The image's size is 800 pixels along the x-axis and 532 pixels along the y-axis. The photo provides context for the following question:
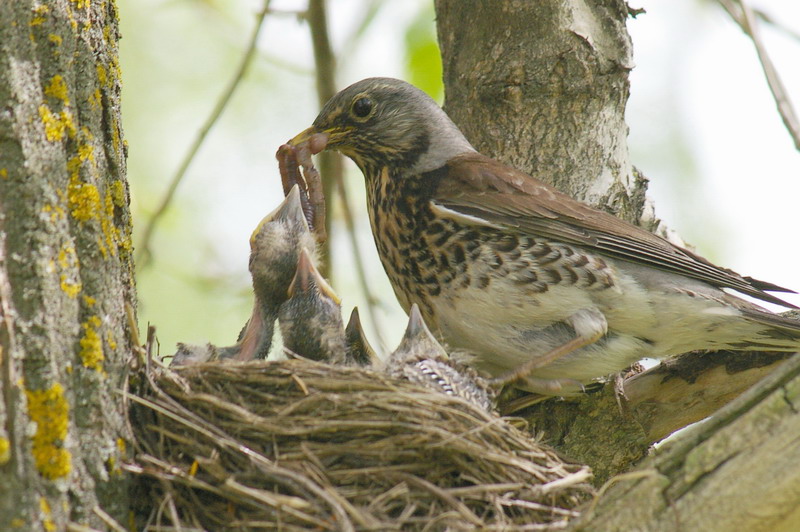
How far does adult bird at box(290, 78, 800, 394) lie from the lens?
3.83 m

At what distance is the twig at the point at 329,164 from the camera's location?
4793 millimetres

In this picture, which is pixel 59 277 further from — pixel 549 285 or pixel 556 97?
pixel 556 97

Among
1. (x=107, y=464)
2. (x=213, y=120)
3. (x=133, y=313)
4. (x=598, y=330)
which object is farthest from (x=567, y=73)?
(x=107, y=464)

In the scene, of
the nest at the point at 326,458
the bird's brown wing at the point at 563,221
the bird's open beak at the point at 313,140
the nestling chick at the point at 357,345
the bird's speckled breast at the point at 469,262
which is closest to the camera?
the nest at the point at 326,458

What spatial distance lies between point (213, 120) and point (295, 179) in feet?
2.05

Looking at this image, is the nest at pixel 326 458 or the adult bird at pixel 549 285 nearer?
the nest at pixel 326 458

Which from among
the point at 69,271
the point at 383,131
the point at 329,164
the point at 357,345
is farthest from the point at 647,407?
the point at 69,271

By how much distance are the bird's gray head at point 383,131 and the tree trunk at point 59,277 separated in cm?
190

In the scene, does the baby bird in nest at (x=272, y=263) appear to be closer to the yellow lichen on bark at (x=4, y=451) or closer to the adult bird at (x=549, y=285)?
the adult bird at (x=549, y=285)

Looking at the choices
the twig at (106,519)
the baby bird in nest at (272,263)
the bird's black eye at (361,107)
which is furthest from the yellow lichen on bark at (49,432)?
the bird's black eye at (361,107)

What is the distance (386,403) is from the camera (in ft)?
9.23

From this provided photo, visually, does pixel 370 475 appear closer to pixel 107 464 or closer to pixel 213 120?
pixel 107 464

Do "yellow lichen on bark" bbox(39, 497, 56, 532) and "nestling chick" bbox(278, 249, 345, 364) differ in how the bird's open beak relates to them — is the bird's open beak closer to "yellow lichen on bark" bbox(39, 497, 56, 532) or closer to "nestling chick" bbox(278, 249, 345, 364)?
"nestling chick" bbox(278, 249, 345, 364)

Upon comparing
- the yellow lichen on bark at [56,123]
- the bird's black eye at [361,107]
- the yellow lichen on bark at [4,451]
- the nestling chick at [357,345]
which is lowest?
the yellow lichen on bark at [4,451]
